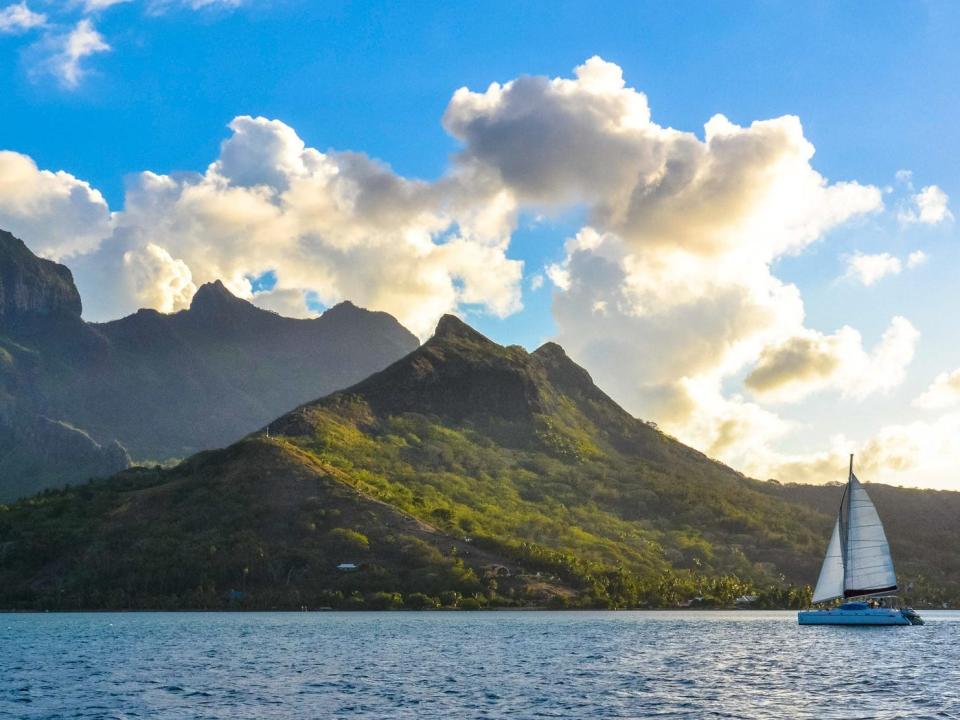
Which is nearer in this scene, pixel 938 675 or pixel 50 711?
pixel 50 711

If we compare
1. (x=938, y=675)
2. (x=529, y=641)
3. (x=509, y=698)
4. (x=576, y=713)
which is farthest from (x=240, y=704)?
(x=529, y=641)

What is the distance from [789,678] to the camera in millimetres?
119062

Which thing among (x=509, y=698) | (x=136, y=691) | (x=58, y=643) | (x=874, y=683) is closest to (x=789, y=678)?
(x=874, y=683)

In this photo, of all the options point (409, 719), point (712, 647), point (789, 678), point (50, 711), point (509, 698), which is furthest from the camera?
point (712, 647)

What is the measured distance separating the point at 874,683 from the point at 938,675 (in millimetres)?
14895

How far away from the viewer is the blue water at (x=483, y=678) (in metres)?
94.4

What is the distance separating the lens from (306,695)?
105 meters

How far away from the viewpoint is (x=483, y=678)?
392ft

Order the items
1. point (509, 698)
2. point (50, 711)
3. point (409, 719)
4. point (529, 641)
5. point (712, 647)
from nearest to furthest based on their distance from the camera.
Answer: point (409, 719)
point (50, 711)
point (509, 698)
point (712, 647)
point (529, 641)

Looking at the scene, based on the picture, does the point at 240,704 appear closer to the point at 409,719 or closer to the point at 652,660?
the point at 409,719

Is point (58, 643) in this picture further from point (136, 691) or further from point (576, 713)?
point (576, 713)

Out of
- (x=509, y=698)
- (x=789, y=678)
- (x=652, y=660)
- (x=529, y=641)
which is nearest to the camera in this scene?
(x=509, y=698)

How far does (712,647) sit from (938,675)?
49.6 metres

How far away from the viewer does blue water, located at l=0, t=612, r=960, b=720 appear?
310 ft
